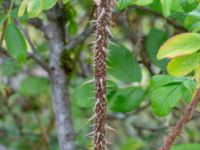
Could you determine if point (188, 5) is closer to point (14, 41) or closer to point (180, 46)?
point (180, 46)

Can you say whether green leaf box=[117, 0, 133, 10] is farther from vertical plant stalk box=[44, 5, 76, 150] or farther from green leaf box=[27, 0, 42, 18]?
vertical plant stalk box=[44, 5, 76, 150]

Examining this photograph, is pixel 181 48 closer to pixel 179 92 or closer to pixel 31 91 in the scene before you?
pixel 179 92

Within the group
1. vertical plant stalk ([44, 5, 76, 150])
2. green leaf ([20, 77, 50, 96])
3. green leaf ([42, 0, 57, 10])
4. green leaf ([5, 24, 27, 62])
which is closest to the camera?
green leaf ([42, 0, 57, 10])

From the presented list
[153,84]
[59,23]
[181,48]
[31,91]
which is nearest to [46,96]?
[31,91]

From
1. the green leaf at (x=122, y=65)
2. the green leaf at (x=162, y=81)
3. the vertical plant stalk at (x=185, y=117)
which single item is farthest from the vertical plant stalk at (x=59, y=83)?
the vertical plant stalk at (x=185, y=117)

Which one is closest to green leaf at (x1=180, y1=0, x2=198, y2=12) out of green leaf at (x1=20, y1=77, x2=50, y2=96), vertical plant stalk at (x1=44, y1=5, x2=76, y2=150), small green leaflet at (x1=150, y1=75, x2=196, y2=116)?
small green leaflet at (x1=150, y1=75, x2=196, y2=116)

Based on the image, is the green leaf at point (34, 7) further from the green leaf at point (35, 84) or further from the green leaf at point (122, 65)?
the green leaf at point (35, 84)

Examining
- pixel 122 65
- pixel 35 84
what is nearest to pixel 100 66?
pixel 122 65
